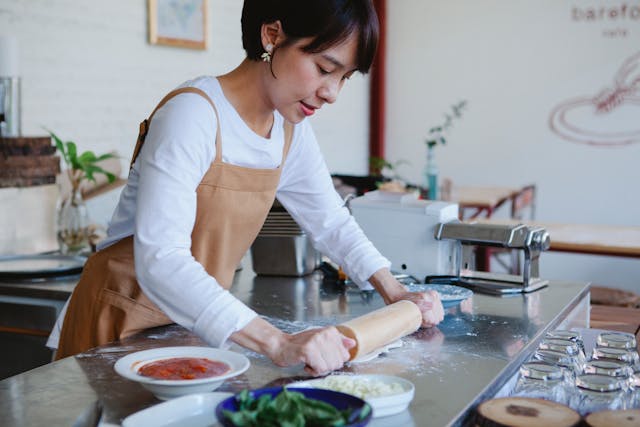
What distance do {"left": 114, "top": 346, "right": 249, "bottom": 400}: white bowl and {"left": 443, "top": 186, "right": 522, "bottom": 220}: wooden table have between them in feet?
15.2

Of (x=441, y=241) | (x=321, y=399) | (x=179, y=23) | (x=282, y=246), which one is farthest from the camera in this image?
(x=179, y=23)

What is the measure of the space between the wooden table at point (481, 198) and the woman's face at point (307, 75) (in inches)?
171

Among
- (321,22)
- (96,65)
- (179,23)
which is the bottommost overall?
(321,22)

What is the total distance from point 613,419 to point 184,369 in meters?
0.75

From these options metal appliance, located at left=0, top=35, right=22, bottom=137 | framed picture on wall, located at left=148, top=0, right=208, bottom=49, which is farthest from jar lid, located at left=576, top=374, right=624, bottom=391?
framed picture on wall, located at left=148, top=0, right=208, bottom=49

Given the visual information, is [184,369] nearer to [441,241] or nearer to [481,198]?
[441,241]

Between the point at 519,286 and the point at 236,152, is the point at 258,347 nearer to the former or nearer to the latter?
the point at 236,152

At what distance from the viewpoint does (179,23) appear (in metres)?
5.05

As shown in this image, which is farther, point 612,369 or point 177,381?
point 612,369

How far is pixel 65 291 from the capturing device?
2.53 m

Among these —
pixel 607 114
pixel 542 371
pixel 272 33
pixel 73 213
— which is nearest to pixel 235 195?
pixel 272 33

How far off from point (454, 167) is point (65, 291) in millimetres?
5683

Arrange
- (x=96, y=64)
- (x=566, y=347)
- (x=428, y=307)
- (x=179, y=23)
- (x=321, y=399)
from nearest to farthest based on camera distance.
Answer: (x=321, y=399), (x=566, y=347), (x=428, y=307), (x=96, y=64), (x=179, y=23)

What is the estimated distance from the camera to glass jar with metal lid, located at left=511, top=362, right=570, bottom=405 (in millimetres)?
1518
